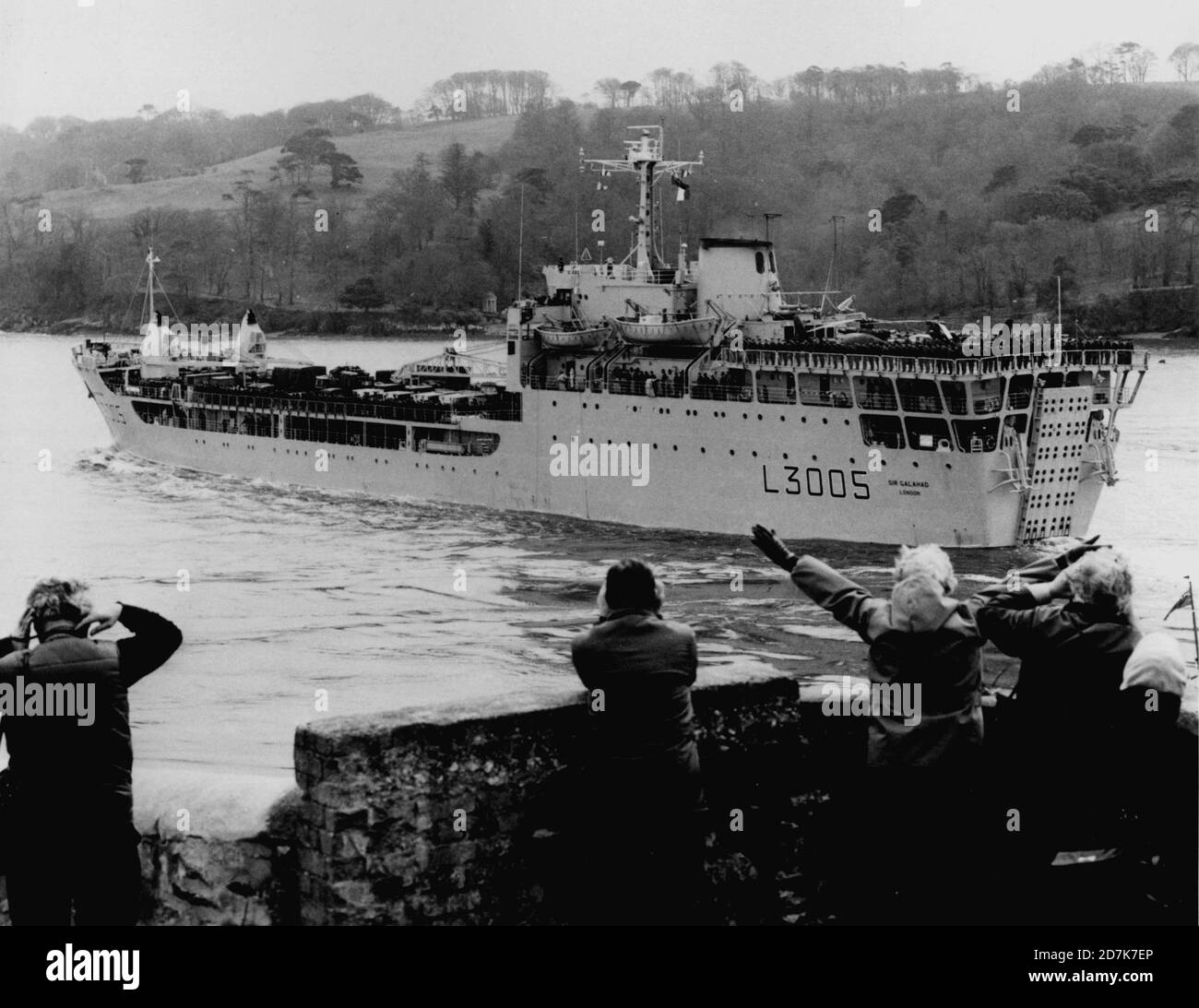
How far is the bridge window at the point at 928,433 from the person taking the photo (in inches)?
1190

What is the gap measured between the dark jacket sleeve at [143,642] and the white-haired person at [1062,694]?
275 cm

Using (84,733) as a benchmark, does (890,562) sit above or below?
below

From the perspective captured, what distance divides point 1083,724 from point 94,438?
181 feet

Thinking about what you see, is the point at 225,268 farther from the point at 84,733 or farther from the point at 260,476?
the point at 84,733

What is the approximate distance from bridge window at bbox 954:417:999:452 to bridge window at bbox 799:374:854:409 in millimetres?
2304

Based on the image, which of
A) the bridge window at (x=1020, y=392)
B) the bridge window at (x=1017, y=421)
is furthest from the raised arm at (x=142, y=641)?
the bridge window at (x=1020, y=392)

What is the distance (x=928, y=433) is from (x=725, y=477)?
13.8ft

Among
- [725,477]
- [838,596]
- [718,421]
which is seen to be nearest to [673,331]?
[718,421]

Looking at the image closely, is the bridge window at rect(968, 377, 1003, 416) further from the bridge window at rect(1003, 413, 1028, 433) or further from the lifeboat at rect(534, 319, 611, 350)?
the lifeboat at rect(534, 319, 611, 350)

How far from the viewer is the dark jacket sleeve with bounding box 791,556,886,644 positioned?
5391 millimetres

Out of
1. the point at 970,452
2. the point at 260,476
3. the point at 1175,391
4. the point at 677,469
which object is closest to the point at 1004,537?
the point at 970,452

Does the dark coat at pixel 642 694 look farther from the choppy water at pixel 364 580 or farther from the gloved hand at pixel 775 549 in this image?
the choppy water at pixel 364 580

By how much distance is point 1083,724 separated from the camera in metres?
5.51

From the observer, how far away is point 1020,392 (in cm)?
3072
